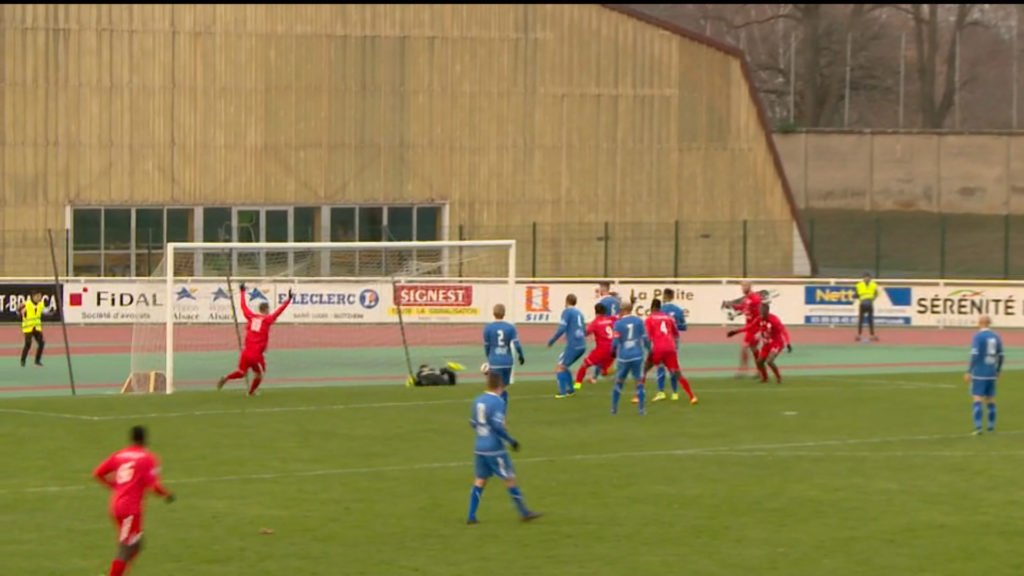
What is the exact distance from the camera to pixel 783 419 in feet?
95.7

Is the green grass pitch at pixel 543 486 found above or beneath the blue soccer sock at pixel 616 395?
beneath

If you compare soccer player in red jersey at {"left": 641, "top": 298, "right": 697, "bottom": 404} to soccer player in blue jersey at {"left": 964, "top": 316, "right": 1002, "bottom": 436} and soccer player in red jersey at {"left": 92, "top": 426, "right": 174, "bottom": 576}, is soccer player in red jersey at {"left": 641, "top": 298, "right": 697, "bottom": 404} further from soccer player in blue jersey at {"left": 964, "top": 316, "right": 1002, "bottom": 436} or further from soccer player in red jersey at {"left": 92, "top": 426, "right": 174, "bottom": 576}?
soccer player in red jersey at {"left": 92, "top": 426, "right": 174, "bottom": 576}

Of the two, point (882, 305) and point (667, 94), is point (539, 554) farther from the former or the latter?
point (667, 94)

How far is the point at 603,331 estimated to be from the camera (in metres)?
31.9

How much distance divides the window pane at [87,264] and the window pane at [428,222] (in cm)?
1024

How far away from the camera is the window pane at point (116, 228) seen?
54.3 meters

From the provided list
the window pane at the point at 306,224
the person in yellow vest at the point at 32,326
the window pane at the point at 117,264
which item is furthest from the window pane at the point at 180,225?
the person in yellow vest at the point at 32,326

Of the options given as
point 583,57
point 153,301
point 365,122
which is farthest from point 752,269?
point 153,301

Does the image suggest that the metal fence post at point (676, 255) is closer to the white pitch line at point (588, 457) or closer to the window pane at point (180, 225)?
the window pane at point (180, 225)

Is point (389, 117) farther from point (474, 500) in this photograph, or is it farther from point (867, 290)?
point (474, 500)

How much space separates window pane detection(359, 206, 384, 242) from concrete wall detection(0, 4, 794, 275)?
0.58 m

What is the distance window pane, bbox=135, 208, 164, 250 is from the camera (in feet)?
180

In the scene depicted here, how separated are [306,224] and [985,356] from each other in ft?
112

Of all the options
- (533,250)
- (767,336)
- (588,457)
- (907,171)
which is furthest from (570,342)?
(907,171)
